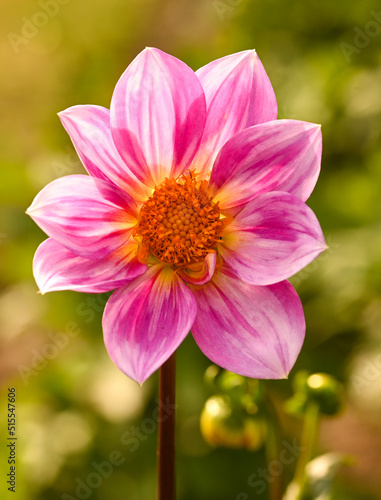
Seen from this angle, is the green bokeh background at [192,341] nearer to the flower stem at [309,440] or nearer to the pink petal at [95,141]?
the flower stem at [309,440]

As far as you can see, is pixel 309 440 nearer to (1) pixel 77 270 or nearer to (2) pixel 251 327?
(2) pixel 251 327

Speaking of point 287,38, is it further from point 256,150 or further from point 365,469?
point 256,150

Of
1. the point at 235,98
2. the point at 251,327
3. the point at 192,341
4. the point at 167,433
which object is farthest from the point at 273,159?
the point at 192,341

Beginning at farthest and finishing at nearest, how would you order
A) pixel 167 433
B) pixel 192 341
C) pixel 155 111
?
pixel 192 341, pixel 155 111, pixel 167 433

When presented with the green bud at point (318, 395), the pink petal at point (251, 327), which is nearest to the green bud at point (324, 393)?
the green bud at point (318, 395)

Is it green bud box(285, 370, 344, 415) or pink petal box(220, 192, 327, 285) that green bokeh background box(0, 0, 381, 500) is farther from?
pink petal box(220, 192, 327, 285)

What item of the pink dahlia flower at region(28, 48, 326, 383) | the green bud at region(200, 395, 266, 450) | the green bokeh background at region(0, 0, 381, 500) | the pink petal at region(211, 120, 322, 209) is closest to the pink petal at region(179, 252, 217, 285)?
the pink dahlia flower at region(28, 48, 326, 383)

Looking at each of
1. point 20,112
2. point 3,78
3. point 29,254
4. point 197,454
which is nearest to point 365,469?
point 197,454
